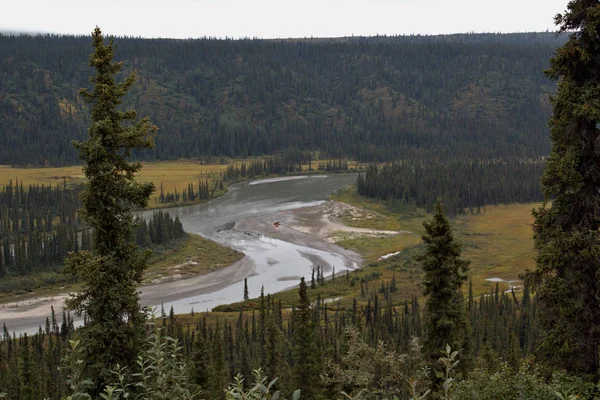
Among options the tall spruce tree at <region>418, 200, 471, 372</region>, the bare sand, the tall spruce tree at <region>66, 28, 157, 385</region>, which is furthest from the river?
the tall spruce tree at <region>66, 28, 157, 385</region>

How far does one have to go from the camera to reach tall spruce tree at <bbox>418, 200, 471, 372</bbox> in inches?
1132

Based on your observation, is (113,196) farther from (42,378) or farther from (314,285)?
(314,285)

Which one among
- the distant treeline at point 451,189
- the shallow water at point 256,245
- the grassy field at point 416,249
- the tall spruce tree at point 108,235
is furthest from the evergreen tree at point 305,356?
the distant treeline at point 451,189

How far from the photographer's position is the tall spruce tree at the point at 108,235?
1970 centimetres

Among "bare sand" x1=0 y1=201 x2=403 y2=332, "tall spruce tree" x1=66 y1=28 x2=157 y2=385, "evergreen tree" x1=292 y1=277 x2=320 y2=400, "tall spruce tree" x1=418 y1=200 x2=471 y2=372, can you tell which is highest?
"tall spruce tree" x1=66 y1=28 x2=157 y2=385

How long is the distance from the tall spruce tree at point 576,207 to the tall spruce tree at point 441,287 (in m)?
8.56

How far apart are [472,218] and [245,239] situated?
6290 cm

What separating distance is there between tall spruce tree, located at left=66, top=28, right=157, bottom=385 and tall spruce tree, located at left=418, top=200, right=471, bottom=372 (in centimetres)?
1415

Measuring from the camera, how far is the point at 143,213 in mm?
163625

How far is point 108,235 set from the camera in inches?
809

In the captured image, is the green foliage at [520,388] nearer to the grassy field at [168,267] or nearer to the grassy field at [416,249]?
the grassy field at [416,249]

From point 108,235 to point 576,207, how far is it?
15.3 meters

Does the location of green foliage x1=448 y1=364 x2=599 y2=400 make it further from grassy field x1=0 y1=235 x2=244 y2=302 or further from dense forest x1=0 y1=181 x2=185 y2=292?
dense forest x1=0 y1=181 x2=185 y2=292

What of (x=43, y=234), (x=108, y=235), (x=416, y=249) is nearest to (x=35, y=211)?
(x=43, y=234)
